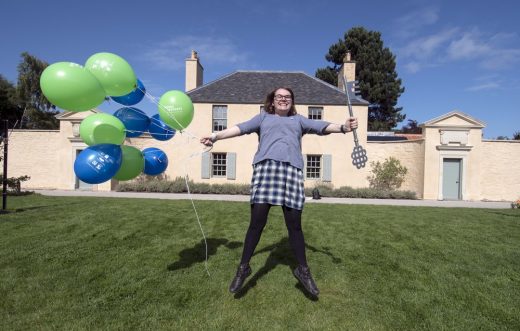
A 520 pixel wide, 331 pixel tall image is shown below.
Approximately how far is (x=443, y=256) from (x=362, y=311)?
7.64ft

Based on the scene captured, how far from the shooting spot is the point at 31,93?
24.0 m

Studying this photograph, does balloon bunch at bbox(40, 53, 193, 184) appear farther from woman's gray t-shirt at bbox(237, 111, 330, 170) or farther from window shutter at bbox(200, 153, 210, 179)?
window shutter at bbox(200, 153, 210, 179)

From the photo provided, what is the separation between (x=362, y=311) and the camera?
236 cm

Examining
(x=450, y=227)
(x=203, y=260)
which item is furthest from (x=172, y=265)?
(x=450, y=227)

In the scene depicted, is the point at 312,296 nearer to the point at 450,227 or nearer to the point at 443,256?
the point at 443,256

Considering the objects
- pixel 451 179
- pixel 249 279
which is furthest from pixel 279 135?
pixel 451 179

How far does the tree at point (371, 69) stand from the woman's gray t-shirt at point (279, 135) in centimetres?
2639

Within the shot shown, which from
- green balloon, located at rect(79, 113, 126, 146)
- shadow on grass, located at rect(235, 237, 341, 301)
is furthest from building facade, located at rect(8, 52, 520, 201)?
green balloon, located at rect(79, 113, 126, 146)

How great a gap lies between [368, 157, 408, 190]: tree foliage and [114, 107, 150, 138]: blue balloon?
12979 millimetres

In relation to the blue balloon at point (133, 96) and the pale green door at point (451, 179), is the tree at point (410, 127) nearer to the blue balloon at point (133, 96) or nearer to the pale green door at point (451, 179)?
the pale green door at point (451, 179)

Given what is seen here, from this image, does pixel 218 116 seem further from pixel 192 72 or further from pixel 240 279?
pixel 240 279

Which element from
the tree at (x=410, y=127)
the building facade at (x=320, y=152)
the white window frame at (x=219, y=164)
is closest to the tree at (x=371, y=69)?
the tree at (x=410, y=127)

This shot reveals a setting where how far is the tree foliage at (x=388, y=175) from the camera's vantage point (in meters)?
13.9

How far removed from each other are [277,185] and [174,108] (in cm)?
154
